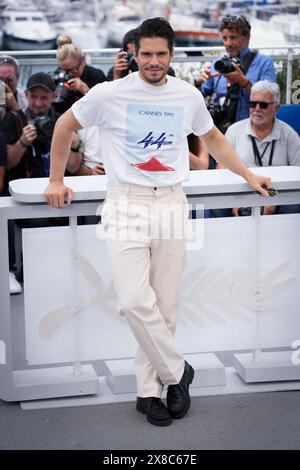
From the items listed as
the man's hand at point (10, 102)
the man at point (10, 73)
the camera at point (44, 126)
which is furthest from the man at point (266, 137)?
the man at point (10, 73)

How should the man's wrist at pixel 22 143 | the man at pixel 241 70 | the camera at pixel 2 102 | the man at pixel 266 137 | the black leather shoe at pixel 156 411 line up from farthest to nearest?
the camera at pixel 2 102
the man at pixel 241 70
the man's wrist at pixel 22 143
the man at pixel 266 137
the black leather shoe at pixel 156 411

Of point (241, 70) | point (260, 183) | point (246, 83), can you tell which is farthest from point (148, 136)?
point (241, 70)

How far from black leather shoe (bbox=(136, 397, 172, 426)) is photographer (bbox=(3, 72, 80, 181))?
115 inches

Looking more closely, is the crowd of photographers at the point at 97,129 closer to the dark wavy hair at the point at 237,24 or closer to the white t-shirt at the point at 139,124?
the dark wavy hair at the point at 237,24

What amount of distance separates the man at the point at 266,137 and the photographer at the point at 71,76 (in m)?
1.66

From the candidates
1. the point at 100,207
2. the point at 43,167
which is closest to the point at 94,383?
the point at 100,207

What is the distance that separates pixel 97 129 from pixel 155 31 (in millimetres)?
3005

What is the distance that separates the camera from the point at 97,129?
718 cm

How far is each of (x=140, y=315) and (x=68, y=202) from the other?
0.65 m

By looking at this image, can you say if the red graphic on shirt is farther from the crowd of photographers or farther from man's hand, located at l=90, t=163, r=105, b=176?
man's hand, located at l=90, t=163, r=105, b=176

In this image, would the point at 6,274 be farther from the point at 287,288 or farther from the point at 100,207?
the point at 287,288

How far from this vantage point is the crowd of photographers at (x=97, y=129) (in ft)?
21.7

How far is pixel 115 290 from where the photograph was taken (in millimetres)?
4672

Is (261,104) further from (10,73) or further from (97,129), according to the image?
(10,73)
